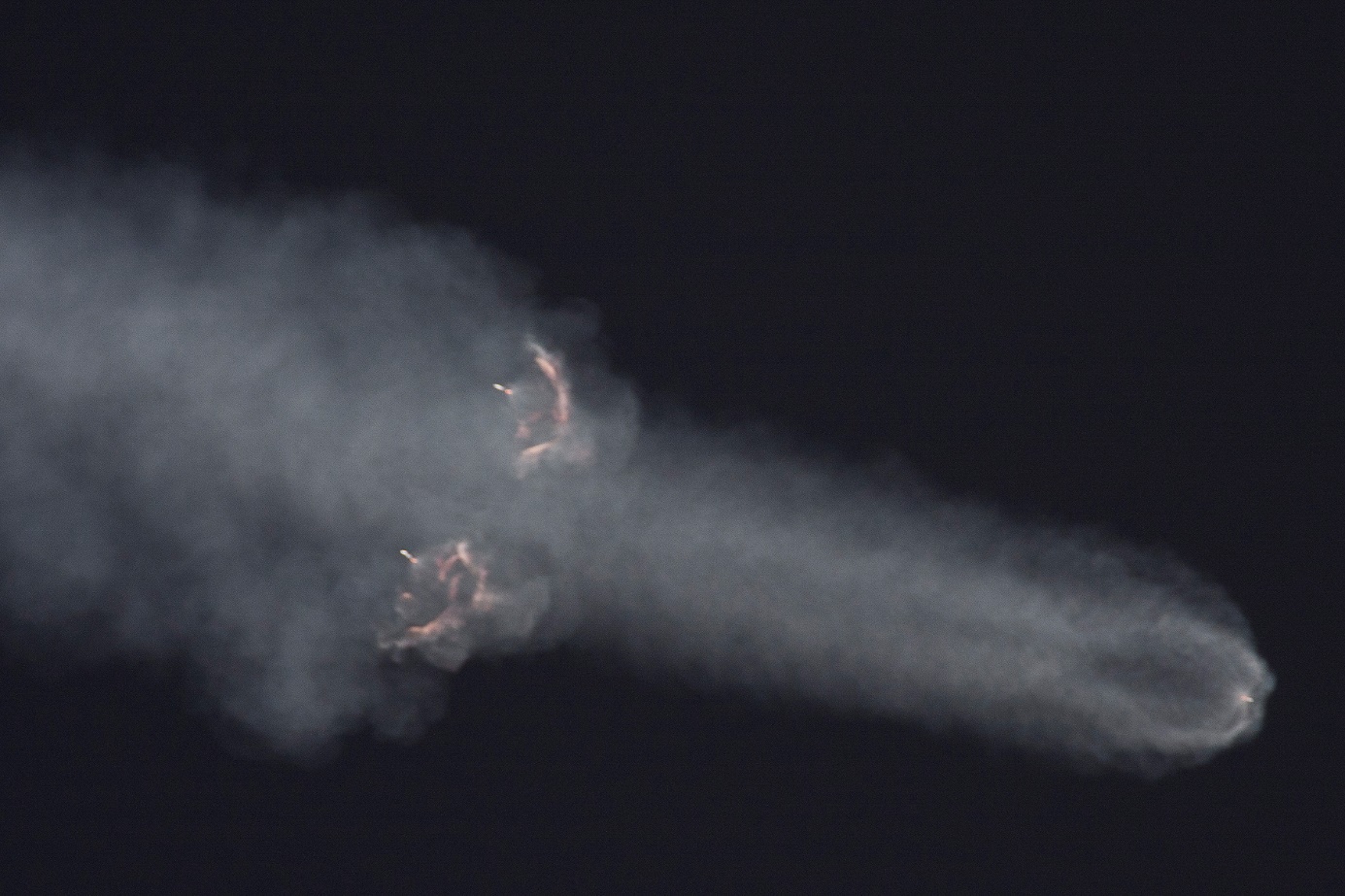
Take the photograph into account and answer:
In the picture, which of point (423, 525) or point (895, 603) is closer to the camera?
point (423, 525)

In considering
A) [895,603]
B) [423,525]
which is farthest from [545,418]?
[895,603]

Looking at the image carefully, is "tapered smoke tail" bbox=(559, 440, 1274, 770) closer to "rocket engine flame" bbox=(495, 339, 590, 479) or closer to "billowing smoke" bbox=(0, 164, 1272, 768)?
"billowing smoke" bbox=(0, 164, 1272, 768)

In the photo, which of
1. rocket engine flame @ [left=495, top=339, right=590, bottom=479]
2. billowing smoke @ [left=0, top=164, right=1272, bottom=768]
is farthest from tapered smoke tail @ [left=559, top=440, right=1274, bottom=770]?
rocket engine flame @ [left=495, top=339, right=590, bottom=479]

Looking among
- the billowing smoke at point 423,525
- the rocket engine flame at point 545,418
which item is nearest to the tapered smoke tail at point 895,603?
the billowing smoke at point 423,525

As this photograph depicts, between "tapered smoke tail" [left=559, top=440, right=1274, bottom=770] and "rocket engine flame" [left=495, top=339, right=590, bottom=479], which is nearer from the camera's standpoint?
"rocket engine flame" [left=495, top=339, right=590, bottom=479]

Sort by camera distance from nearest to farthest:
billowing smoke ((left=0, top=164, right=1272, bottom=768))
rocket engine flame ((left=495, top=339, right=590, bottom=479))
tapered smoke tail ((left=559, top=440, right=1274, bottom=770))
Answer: billowing smoke ((left=0, top=164, right=1272, bottom=768)) → rocket engine flame ((left=495, top=339, right=590, bottom=479)) → tapered smoke tail ((left=559, top=440, right=1274, bottom=770))

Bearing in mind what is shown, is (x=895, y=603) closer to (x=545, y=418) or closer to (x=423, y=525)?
(x=545, y=418)

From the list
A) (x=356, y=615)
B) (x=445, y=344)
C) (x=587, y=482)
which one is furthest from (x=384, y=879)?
(x=445, y=344)

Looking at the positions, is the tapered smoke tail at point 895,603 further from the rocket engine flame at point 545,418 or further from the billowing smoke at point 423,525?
the rocket engine flame at point 545,418

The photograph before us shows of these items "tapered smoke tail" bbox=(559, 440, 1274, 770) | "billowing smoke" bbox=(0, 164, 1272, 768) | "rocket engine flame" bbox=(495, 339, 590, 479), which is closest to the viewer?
"billowing smoke" bbox=(0, 164, 1272, 768)

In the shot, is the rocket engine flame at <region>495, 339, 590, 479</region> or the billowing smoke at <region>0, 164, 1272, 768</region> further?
the rocket engine flame at <region>495, 339, 590, 479</region>
